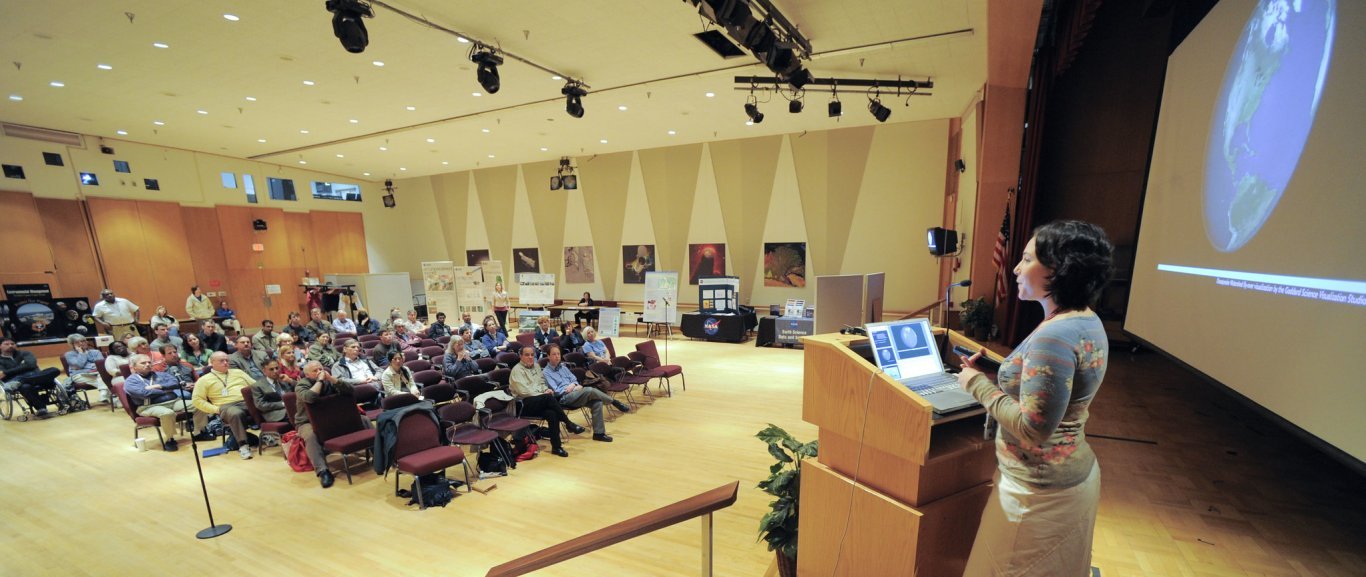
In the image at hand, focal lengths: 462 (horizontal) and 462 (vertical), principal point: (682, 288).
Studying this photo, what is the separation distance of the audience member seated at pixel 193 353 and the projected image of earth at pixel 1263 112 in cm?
1160

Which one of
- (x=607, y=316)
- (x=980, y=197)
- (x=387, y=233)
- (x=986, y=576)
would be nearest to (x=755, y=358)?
(x=607, y=316)

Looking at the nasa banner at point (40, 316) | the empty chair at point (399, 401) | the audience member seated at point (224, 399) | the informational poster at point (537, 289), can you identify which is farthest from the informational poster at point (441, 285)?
the empty chair at point (399, 401)

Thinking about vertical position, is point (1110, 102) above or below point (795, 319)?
above

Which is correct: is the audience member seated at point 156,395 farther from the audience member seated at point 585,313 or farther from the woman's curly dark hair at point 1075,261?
the woman's curly dark hair at point 1075,261

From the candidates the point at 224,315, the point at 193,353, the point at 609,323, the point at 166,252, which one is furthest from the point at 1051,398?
the point at 166,252

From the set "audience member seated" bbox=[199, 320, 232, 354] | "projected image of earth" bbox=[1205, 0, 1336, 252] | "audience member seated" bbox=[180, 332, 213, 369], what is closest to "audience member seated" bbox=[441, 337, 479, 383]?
"audience member seated" bbox=[180, 332, 213, 369]

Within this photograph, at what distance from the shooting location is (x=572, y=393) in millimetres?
5676

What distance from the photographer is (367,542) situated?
3.58 metres

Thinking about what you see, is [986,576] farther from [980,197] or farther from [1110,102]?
[1110,102]

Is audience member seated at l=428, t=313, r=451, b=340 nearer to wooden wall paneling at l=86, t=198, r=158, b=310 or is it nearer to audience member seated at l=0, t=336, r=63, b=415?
audience member seated at l=0, t=336, r=63, b=415

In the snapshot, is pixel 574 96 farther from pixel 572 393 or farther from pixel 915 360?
pixel 915 360

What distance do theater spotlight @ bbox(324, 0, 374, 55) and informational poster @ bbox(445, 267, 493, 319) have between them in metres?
8.11

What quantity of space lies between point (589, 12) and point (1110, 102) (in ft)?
25.1

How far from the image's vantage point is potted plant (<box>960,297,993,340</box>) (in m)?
7.37
